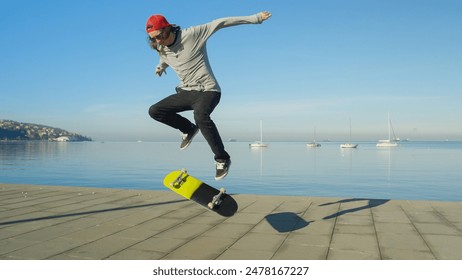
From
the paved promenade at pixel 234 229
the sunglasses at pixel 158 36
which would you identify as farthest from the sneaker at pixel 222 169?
the sunglasses at pixel 158 36

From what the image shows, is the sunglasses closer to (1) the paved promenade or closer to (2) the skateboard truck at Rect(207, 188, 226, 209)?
(2) the skateboard truck at Rect(207, 188, 226, 209)

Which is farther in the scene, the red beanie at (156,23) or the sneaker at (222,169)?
the sneaker at (222,169)

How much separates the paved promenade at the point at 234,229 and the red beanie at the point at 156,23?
10.2 ft

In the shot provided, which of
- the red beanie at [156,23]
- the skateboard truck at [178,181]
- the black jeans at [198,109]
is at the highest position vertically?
the red beanie at [156,23]

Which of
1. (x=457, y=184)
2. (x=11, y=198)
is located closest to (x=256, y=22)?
(x=11, y=198)

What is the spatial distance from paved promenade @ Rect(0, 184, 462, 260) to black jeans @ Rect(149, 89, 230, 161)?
149cm

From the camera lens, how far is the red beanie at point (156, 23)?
5137mm

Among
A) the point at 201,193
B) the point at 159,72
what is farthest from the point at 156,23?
the point at 201,193

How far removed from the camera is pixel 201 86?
212 inches

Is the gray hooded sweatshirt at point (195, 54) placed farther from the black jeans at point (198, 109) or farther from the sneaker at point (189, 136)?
the sneaker at point (189, 136)

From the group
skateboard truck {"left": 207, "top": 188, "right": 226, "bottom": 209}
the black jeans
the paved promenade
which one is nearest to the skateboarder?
the black jeans

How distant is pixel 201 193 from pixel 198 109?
1380 mm

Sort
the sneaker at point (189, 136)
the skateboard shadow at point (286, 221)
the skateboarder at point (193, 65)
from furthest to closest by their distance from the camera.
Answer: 1. the skateboard shadow at point (286, 221)
2. the sneaker at point (189, 136)
3. the skateboarder at point (193, 65)
